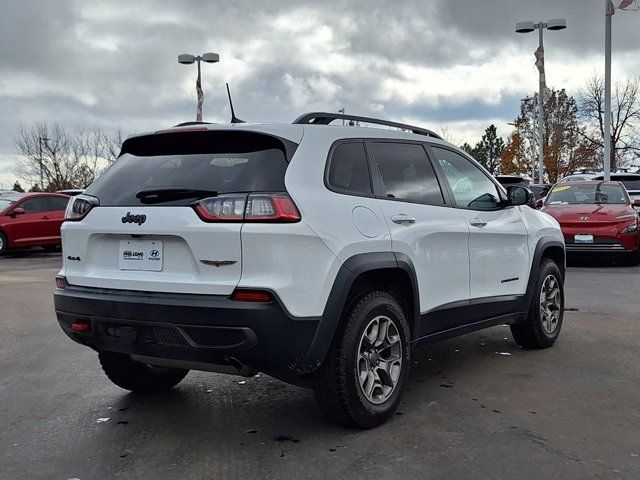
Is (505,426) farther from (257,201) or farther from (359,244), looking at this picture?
(257,201)

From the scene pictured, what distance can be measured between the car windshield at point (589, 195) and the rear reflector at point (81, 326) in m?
11.1

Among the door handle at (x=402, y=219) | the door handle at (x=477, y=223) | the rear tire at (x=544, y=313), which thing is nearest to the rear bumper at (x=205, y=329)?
the door handle at (x=402, y=219)

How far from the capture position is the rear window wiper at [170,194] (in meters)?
3.55

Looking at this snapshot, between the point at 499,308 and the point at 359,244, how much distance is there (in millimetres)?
1956

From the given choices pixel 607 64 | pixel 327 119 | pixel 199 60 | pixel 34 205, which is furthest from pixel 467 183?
pixel 199 60

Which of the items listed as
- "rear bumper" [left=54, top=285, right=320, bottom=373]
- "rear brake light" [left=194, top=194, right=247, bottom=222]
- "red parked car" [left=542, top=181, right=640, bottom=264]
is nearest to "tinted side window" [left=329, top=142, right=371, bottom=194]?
"rear brake light" [left=194, top=194, right=247, bottom=222]

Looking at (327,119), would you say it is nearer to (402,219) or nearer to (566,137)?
(402,219)

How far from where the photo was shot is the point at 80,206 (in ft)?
13.0

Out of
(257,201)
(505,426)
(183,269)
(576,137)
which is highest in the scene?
(576,137)

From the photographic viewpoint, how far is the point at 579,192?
1327 centimetres

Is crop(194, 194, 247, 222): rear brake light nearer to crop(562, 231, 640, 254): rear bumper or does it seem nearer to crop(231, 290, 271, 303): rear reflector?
crop(231, 290, 271, 303): rear reflector

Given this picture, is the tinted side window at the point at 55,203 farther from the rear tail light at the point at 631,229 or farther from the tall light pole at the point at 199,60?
the rear tail light at the point at 631,229

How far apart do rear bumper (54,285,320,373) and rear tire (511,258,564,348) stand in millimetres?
2884

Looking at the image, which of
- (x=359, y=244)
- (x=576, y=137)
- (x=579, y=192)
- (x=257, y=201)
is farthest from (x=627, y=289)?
(x=576, y=137)
